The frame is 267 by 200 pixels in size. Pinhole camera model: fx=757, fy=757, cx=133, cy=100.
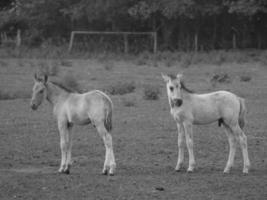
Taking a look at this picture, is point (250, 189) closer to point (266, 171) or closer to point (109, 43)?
point (266, 171)

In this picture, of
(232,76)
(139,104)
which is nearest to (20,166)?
(139,104)

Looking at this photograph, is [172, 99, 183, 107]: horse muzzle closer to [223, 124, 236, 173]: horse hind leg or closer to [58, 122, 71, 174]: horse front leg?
[223, 124, 236, 173]: horse hind leg

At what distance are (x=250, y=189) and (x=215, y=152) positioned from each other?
147 inches

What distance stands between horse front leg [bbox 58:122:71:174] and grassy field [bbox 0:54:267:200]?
0.27m

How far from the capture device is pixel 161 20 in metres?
49.3

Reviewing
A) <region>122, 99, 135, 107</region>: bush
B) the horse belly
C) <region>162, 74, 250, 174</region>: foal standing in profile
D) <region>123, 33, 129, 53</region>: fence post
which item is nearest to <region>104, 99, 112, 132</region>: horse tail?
<region>162, 74, 250, 174</region>: foal standing in profile

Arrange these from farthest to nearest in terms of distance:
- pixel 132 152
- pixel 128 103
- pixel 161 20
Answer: pixel 161 20 → pixel 128 103 → pixel 132 152

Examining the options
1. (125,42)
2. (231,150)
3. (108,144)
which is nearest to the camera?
(108,144)

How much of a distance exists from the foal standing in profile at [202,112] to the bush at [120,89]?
12.3 metres

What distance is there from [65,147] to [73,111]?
1.99 feet

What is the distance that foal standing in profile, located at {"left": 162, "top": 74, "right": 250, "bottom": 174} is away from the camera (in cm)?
1245

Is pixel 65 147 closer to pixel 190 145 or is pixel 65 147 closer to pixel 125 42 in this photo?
pixel 190 145

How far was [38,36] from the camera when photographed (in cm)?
5234

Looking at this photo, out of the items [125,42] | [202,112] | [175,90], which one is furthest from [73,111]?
[125,42]
